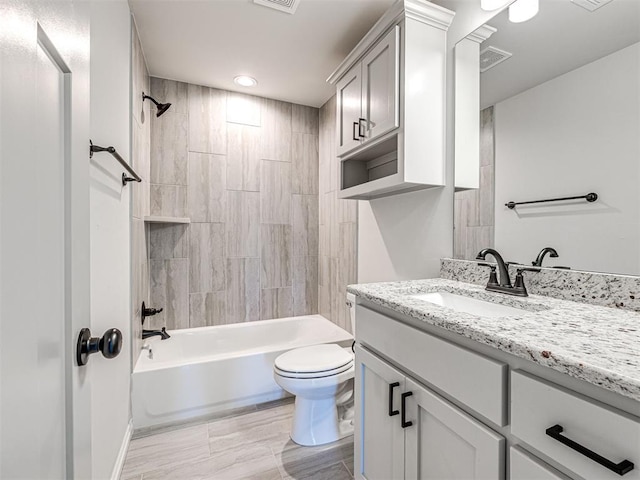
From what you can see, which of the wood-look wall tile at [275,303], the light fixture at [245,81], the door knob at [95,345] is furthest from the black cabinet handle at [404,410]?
the light fixture at [245,81]

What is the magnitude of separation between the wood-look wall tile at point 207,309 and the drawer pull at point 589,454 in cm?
248

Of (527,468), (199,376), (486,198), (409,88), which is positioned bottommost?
(199,376)

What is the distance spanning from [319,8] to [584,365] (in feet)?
6.38

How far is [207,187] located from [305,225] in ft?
→ 3.14

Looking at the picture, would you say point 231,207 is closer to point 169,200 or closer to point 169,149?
point 169,200

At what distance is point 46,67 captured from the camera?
1.61 feet

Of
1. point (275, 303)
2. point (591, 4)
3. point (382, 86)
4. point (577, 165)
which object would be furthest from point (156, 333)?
point (591, 4)

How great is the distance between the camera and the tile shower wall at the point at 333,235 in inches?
99.2

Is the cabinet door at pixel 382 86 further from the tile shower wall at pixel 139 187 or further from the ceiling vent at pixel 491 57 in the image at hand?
the tile shower wall at pixel 139 187

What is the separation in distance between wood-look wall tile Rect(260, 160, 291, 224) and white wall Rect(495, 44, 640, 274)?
75.8 inches

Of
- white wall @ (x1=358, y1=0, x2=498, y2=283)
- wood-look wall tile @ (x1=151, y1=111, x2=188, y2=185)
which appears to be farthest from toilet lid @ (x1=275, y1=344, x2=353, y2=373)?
wood-look wall tile @ (x1=151, y1=111, x2=188, y2=185)

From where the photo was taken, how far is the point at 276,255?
9.50 ft

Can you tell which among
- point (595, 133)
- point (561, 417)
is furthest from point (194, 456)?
point (595, 133)

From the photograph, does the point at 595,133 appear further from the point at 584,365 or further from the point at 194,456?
the point at 194,456
